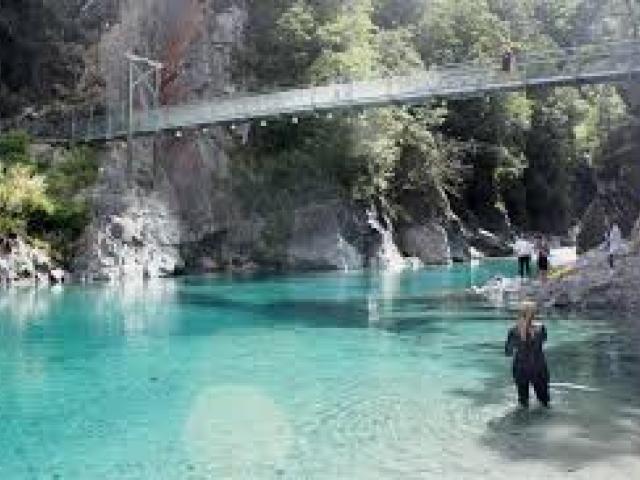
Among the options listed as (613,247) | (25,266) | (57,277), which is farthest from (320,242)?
(613,247)

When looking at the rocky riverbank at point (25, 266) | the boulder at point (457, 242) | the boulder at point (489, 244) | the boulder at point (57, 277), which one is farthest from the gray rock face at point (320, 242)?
the rocky riverbank at point (25, 266)

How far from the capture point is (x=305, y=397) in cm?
1795

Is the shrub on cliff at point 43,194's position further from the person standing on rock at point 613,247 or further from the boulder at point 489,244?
the boulder at point 489,244

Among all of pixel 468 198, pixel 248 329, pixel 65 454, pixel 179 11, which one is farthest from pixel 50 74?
pixel 65 454

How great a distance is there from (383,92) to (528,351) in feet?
89.7

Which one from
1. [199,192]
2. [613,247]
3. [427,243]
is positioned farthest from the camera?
[427,243]

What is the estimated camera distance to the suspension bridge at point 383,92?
3597 cm

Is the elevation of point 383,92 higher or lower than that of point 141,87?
lower

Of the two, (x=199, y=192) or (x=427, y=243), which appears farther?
(x=427, y=243)

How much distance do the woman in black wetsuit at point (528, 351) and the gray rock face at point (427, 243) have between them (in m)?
45.9

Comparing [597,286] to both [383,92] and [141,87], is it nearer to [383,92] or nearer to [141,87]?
[383,92]

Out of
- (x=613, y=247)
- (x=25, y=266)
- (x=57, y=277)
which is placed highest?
(x=613, y=247)

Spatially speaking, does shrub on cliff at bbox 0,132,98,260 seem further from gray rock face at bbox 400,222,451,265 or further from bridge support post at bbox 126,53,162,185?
gray rock face at bbox 400,222,451,265

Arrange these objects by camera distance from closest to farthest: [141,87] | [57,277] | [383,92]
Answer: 1. [383,92]
2. [57,277]
3. [141,87]
